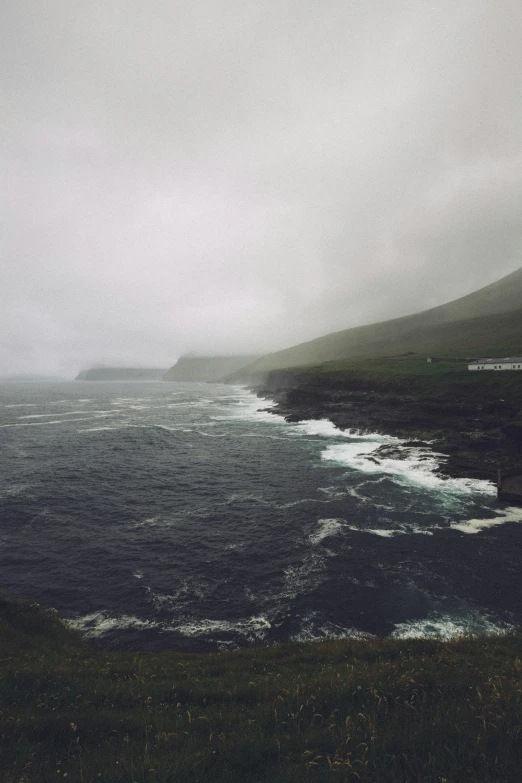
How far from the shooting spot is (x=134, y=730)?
847cm

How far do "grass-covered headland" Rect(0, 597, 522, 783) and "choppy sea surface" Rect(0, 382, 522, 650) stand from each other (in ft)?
25.3

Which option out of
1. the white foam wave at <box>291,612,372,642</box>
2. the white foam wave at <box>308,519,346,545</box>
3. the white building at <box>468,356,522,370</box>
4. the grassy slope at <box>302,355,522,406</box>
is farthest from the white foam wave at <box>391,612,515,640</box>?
the white building at <box>468,356,522,370</box>

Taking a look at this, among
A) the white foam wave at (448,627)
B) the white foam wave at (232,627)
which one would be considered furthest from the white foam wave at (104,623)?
the white foam wave at (448,627)

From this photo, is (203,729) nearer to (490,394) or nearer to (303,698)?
(303,698)

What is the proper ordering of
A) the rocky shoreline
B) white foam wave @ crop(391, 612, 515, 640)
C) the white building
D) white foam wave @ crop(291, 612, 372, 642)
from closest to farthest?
white foam wave @ crop(391, 612, 515, 640) → white foam wave @ crop(291, 612, 372, 642) → the rocky shoreline → the white building

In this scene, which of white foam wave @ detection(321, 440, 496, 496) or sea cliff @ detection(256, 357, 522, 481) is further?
sea cliff @ detection(256, 357, 522, 481)

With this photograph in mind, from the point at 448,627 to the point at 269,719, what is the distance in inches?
678

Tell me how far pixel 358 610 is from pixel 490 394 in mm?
71053

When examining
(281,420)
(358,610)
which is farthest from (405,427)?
(358,610)

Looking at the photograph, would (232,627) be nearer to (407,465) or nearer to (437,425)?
(407,465)

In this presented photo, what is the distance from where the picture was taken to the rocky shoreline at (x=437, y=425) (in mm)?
Answer: 53969

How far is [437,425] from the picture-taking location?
75875 mm

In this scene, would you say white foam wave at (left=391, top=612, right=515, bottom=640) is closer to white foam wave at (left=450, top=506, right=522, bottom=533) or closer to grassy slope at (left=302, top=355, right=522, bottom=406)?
white foam wave at (left=450, top=506, right=522, bottom=533)

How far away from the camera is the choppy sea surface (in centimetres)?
2123
